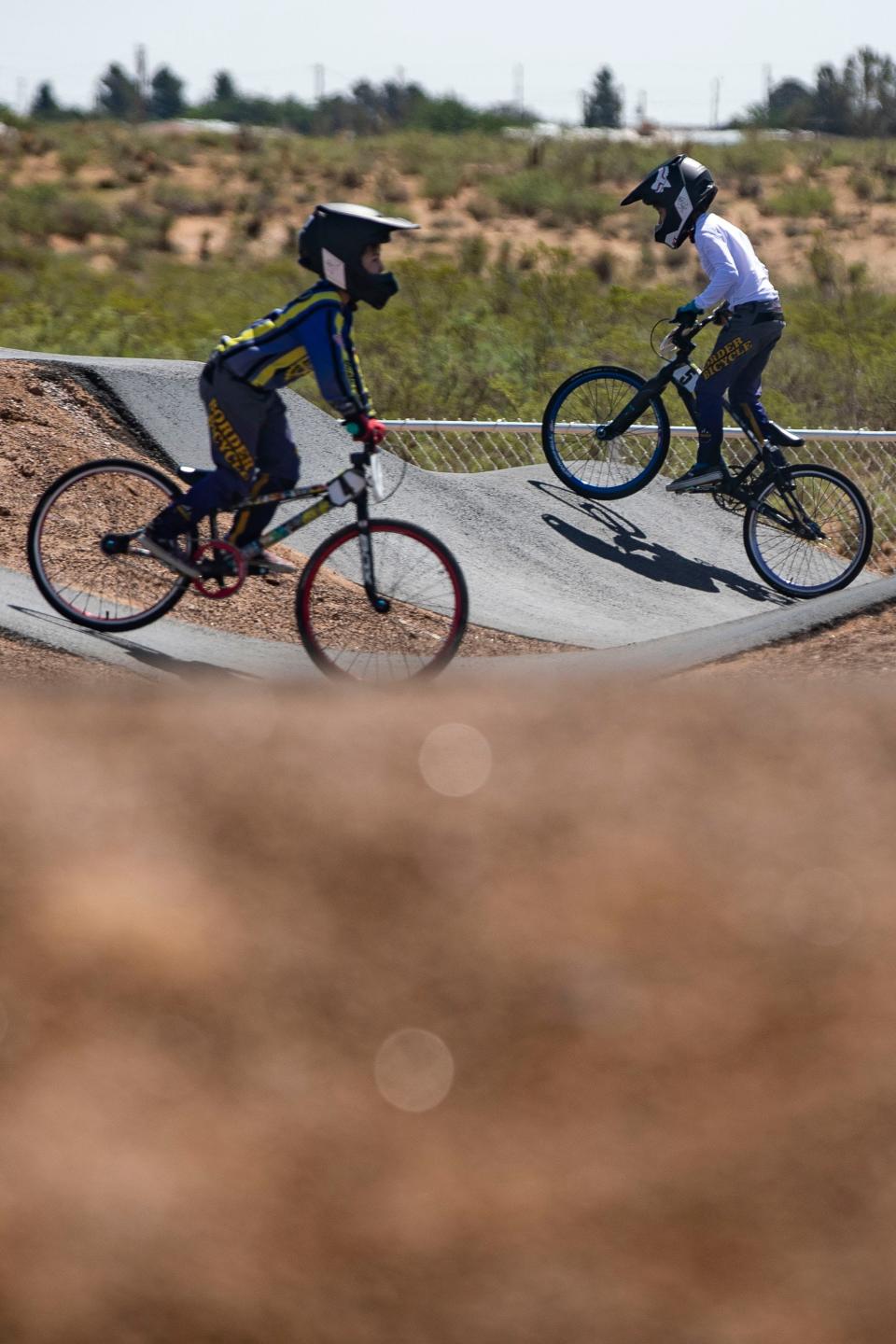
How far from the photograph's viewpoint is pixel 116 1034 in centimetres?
230

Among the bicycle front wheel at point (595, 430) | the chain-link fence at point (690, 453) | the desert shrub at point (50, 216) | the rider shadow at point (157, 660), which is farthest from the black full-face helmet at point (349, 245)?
the desert shrub at point (50, 216)

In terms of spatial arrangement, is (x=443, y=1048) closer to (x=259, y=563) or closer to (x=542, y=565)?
(x=259, y=563)

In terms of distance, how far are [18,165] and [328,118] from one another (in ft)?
158

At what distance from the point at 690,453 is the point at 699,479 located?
488cm

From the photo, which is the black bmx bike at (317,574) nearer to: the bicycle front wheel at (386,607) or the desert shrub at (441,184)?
the bicycle front wheel at (386,607)

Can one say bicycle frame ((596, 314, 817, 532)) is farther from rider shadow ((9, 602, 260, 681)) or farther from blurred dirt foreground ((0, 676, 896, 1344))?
blurred dirt foreground ((0, 676, 896, 1344))

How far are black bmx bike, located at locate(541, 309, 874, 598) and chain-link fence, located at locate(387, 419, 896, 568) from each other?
2.54 ft

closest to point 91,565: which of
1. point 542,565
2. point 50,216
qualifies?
point 542,565

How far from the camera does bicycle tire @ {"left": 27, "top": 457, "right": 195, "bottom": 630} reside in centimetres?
667

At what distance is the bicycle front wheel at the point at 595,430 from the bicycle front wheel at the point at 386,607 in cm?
437

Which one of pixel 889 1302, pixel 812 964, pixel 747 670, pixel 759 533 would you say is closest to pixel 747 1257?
pixel 889 1302

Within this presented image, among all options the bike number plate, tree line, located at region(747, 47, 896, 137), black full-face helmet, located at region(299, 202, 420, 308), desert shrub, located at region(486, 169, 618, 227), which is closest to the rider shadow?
the bike number plate

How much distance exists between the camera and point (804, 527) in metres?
8.98

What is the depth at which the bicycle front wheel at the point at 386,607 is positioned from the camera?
20.0 feet
